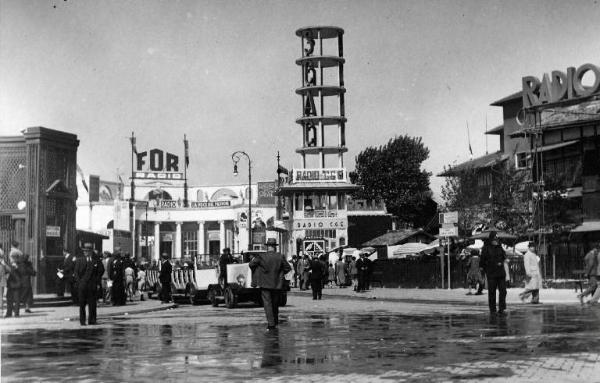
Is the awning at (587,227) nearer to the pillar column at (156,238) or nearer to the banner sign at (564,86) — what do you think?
the banner sign at (564,86)

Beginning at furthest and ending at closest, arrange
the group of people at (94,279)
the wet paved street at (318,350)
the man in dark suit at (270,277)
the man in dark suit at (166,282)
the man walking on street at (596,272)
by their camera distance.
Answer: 1. the man in dark suit at (166,282)
2. the man walking on street at (596,272)
3. the group of people at (94,279)
4. the man in dark suit at (270,277)
5. the wet paved street at (318,350)

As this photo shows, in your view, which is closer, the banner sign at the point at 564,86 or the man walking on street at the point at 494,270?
the man walking on street at the point at 494,270

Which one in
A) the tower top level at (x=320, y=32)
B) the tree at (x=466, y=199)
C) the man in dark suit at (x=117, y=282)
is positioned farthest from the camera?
the tower top level at (x=320, y=32)

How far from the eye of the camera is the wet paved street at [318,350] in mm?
A: 9891

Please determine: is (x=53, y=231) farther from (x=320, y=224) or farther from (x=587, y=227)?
(x=320, y=224)

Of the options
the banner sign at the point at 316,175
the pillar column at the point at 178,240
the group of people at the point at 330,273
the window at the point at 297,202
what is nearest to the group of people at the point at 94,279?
the group of people at the point at 330,273

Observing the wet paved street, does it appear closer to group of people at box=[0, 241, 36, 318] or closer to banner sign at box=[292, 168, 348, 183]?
group of people at box=[0, 241, 36, 318]

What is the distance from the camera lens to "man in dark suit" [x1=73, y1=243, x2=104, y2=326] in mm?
18781

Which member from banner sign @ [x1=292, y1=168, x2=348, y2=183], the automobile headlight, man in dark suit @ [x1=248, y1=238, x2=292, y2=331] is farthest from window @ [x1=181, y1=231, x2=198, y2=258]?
man in dark suit @ [x1=248, y1=238, x2=292, y2=331]

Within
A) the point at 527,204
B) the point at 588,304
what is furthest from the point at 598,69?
the point at 588,304

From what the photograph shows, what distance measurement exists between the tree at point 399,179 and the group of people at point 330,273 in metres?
32.9

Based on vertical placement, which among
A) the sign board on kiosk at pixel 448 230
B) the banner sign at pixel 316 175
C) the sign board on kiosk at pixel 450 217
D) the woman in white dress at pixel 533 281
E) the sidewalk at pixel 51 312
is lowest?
the sidewalk at pixel 51 312

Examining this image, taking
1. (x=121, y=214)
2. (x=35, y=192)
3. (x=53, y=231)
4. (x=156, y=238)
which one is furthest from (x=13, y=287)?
(x=156, y=238)

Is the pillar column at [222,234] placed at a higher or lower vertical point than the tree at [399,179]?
lower
